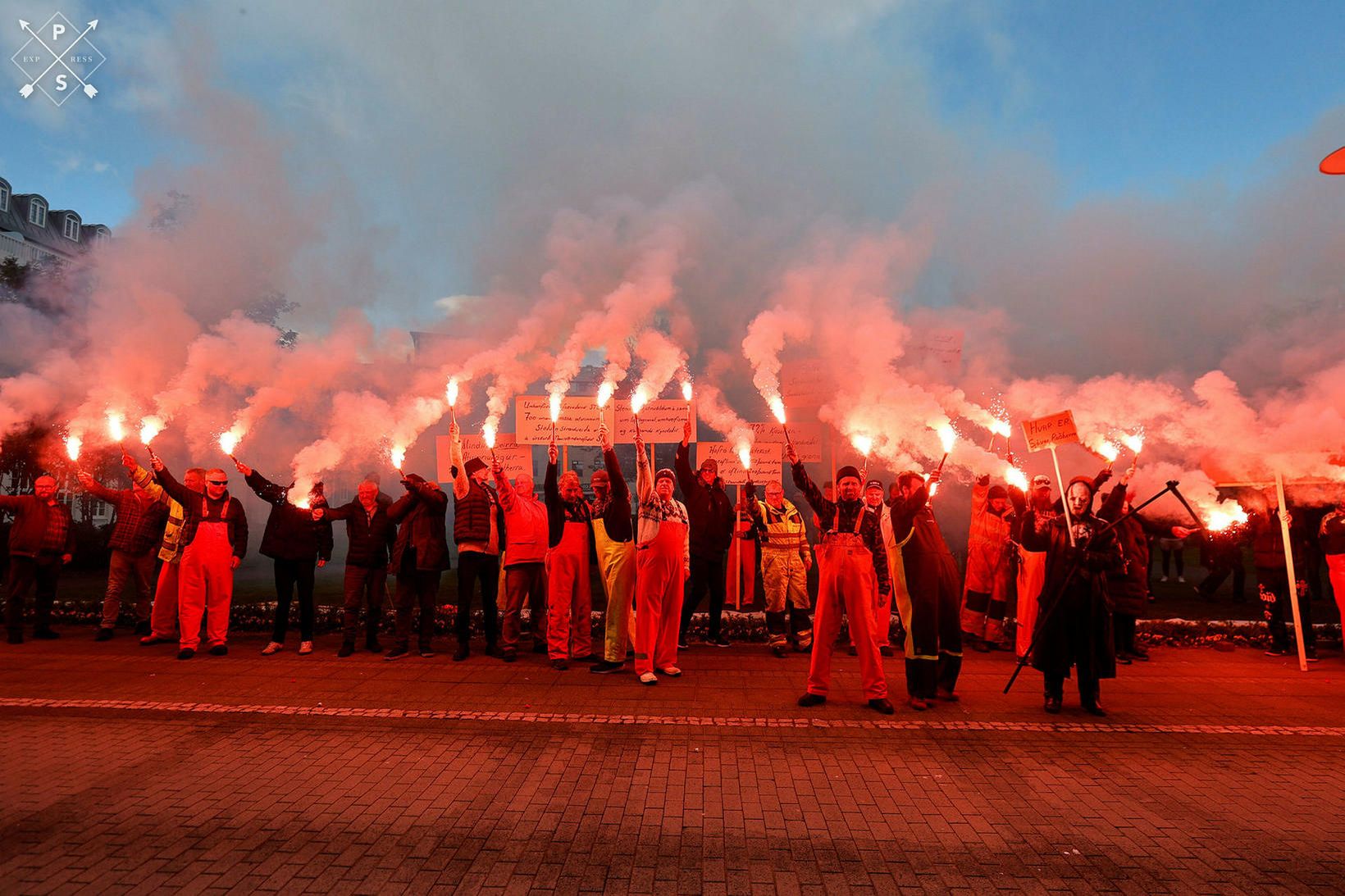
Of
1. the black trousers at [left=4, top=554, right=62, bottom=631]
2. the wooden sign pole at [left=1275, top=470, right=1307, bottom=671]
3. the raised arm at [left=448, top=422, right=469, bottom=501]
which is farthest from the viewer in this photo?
the black trousers at [left=4, top=554, right=62, bottom=631]

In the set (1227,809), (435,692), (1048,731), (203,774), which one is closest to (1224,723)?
(1048,731)

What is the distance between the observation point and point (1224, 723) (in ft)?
Answer: 20.2

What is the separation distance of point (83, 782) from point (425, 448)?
23.4 ft

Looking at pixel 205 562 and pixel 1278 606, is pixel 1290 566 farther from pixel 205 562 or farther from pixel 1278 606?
pixel 205 562

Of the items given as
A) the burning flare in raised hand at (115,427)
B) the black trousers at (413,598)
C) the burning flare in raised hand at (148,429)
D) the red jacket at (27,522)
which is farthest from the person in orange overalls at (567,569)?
the red jacket at (27,522)

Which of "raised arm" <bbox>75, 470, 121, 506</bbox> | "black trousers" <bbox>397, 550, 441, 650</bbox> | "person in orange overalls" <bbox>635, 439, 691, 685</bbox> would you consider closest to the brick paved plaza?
"person in orange overalls" <bbox>635, 439, 691, 685</bbox>

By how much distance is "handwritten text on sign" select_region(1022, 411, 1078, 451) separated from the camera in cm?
746

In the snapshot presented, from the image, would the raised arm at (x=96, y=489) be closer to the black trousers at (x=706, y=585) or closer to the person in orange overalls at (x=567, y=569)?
the person in orange overalls at (x=567, y=569)

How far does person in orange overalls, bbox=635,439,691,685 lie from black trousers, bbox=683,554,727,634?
1.39 meters

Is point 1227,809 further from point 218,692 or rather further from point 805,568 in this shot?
point 218,692

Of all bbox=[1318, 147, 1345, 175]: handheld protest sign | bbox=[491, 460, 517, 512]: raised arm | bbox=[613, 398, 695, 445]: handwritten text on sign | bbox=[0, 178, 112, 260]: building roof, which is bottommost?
bbox=[491, 460, 517, 512]: raised arm

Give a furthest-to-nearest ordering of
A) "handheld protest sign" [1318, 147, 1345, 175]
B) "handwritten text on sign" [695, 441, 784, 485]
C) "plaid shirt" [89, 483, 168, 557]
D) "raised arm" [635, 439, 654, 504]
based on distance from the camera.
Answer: "handwritten text on sign" [695, 441, 784, 485] → "plaid shirt" [89, 483, 168, 557] → "raised arm" [635, 439, 654, 504] → "handheld protest sign" [1318, 147, 1345, 175]

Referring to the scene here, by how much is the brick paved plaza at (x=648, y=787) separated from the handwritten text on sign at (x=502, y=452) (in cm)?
417

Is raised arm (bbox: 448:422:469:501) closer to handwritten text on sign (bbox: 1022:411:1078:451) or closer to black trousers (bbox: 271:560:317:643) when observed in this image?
black trousers (bbox: 271:560:317:643)
